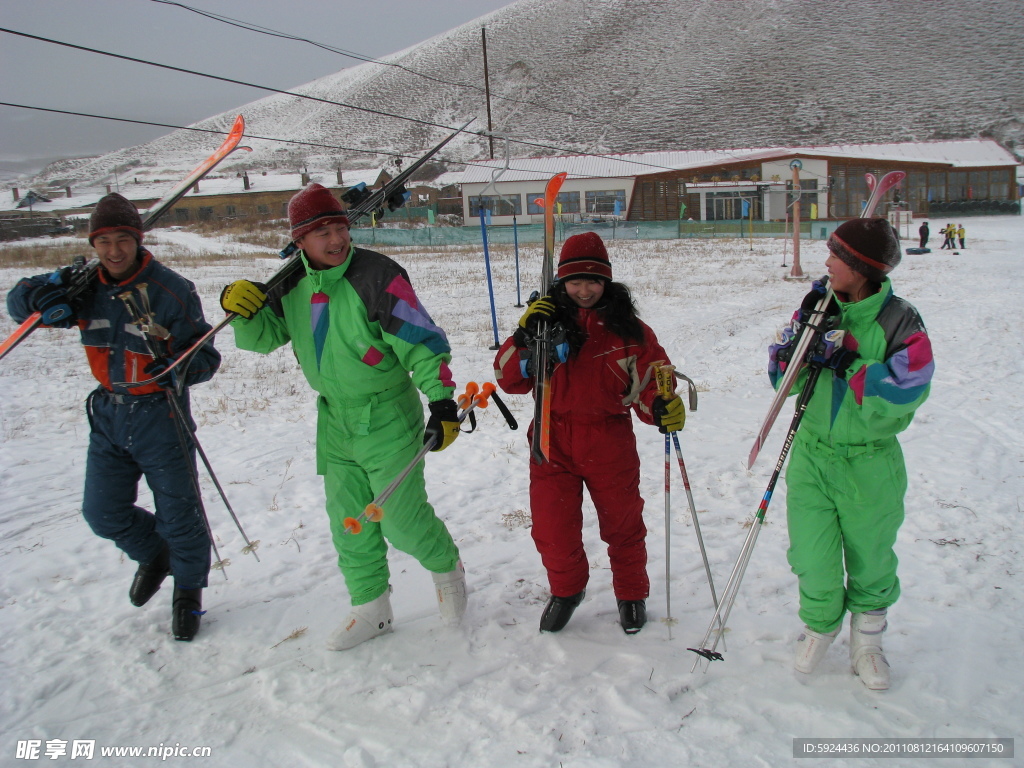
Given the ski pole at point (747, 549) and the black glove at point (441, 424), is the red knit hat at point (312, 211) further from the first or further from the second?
the ski pole at point (747, 549)

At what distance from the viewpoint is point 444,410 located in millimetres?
2672

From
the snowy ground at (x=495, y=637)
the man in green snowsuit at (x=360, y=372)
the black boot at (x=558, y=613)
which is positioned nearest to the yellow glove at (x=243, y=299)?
the man in green snowsuit at (x=360, y=372)

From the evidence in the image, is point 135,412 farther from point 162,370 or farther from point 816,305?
point 816,305

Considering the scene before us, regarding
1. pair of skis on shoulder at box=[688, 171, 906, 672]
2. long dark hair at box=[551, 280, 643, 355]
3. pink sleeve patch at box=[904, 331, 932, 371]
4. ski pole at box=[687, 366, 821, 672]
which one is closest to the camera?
pink sleeve patch at box=[904, 331, 932, 371]

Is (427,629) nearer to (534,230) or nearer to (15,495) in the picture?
(15,495)

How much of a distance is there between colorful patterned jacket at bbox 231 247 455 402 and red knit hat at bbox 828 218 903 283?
5.15ft

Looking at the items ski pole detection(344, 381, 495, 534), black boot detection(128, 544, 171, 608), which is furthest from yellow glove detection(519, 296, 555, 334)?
black boot detection(128, 544, 171, 608)

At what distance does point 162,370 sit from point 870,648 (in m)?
3.18

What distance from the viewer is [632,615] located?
295cm

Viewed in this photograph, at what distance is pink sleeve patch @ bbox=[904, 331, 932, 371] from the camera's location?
7.17 feet

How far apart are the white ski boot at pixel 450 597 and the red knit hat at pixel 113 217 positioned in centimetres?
212

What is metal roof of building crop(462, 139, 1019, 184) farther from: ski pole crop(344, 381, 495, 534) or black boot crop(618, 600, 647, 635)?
black boot crop(618, 600, 647, 635)

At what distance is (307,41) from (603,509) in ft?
39.2

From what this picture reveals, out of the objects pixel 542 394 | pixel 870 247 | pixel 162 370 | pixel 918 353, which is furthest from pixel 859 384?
pixel 162 370
